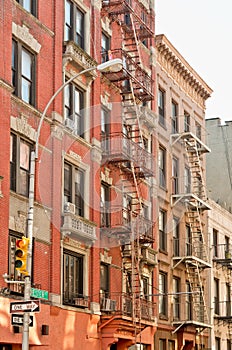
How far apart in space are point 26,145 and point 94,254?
6.83 m

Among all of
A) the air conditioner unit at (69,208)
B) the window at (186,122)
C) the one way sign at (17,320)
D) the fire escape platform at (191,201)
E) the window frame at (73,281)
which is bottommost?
the one way sign at (17,320)

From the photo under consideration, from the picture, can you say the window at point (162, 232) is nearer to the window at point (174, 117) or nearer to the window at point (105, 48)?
the window at point (174, 117)

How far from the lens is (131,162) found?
3712 centimetres

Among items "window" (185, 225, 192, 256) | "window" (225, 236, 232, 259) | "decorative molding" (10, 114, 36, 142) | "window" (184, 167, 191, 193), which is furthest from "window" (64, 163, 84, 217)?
"window" (225, 236, 232, 259)

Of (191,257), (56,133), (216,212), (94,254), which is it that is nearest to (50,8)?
(56,133)

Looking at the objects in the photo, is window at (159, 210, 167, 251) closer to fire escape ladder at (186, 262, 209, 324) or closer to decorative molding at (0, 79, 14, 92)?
fire escape ladder at (186, 262, 209, 324)

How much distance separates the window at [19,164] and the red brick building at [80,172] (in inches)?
1.6

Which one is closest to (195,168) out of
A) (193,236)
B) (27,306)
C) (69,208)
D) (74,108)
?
(193,236)

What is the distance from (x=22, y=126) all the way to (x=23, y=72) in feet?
7.11

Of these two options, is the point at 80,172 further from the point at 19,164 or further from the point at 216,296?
the point at 216,296

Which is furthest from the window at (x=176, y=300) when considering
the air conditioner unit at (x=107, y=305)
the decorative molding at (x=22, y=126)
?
the decorative molding at (x=22, y=126)

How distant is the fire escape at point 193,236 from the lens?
1781 inches

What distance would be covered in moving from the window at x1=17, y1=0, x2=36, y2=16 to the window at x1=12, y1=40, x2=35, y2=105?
1.75 meters

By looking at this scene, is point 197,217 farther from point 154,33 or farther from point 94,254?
point 94,254
